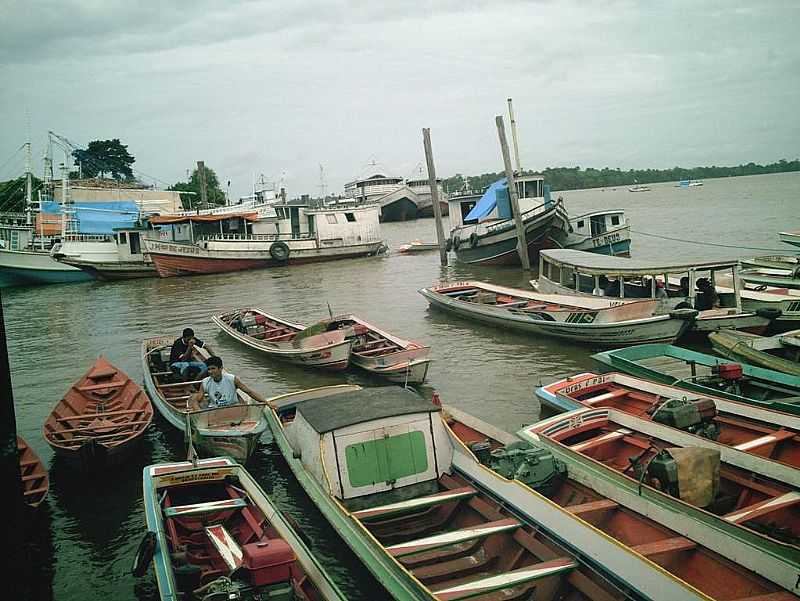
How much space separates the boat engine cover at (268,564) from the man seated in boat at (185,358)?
6.90 meters

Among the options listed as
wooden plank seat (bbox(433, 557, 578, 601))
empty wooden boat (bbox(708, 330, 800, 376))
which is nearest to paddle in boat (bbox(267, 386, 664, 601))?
wooden plank seat (bbox(433, 557, 578, 601))

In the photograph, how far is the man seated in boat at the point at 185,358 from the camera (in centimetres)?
1150

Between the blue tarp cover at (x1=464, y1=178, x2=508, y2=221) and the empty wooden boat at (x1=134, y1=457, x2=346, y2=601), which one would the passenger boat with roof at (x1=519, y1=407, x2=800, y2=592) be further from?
the blue tarp cover at (x1=464, y1=178, x2=508, y2=221)

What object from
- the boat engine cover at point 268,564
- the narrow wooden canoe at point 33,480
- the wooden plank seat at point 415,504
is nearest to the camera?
the boat engine cover at point 268,564

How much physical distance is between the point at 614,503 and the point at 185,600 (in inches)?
149

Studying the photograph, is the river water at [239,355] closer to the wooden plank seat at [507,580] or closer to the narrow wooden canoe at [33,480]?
the narrow wooden canoe at [33,480]

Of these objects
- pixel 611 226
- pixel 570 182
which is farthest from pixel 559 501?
pixel 570 182

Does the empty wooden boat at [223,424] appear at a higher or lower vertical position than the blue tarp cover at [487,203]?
lower

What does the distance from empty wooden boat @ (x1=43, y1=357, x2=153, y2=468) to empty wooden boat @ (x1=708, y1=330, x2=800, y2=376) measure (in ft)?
29.4

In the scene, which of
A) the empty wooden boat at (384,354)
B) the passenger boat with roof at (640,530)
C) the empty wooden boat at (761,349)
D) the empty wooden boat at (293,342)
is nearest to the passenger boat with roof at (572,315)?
the empty wooden boat at (761,349)

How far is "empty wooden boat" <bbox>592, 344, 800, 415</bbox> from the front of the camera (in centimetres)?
856

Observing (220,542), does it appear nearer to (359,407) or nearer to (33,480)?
(359,407)

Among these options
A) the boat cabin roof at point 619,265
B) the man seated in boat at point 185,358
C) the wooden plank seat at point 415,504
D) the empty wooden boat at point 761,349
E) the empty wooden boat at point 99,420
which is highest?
the boat cabin roof at point 619,265

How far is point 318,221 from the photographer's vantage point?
35.9 m
